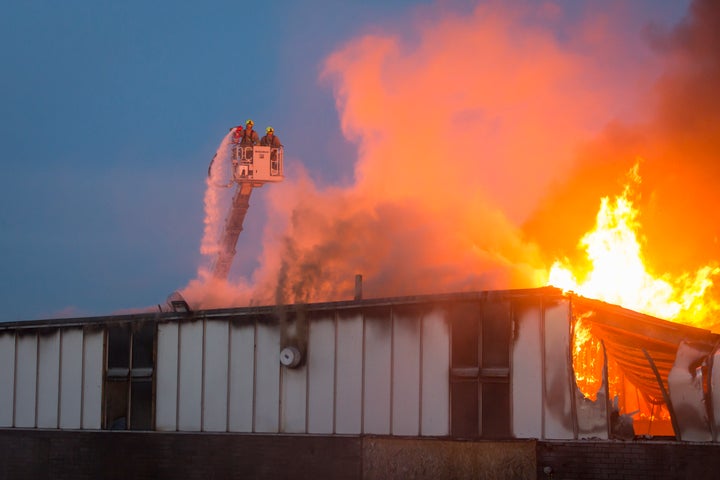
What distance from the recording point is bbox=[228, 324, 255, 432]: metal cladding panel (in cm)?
2322

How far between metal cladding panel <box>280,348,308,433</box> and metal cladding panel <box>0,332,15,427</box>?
840cm

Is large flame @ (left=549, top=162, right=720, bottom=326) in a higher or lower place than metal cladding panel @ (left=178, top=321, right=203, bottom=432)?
higher

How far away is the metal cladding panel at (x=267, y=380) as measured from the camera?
22875mm

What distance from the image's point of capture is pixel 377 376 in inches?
848

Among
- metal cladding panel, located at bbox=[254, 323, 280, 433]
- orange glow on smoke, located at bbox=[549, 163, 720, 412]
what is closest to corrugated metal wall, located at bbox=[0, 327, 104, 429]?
metal cladding panel, located at bbox=[254, 323, 280, 433]

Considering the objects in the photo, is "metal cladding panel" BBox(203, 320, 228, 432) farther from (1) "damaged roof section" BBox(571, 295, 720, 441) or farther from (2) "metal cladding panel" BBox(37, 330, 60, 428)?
(1) "damaged roof section" BBox(571, 295, 720, 441)

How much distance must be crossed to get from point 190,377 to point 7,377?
6.03m

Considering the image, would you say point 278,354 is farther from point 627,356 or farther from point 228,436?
point 627,356

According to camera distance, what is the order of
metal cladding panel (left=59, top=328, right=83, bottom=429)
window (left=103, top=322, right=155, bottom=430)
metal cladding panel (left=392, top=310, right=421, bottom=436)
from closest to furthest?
metal cladding panel (left=392, top=310, right=421, bottom=436), window (left=103, top=322, right=155, bottom=430), metal cladding panel (left=59, top=328, right=83, bottom=429)

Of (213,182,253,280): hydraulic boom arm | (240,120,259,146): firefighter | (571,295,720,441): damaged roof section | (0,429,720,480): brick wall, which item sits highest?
(240,120,259,146): firefighter

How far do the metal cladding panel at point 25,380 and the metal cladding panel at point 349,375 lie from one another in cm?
904

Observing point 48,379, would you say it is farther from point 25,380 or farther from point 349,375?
point 349,375

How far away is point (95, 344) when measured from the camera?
84.2 ft

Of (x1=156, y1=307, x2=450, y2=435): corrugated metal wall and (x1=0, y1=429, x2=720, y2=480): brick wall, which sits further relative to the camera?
(x1=156, y1=307, x2=450, y2=435): corrugated metal wall
